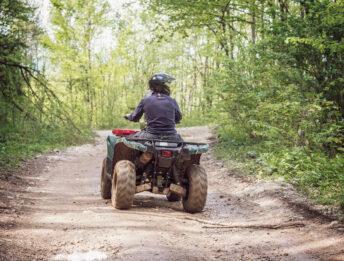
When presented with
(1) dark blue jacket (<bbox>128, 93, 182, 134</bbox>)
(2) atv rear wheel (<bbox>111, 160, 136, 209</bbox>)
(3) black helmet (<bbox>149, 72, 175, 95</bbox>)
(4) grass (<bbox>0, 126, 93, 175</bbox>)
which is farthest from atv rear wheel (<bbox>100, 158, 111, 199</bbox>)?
(4) grass (<bbox>0, 126, 93, 175</bbox>)

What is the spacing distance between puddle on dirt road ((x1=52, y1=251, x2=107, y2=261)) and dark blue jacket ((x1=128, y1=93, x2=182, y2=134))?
3.00m

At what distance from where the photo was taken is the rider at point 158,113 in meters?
7.64

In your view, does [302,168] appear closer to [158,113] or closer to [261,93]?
[261,93]

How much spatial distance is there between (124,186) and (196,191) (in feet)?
3.77

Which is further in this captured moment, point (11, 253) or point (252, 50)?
point (252, 50)

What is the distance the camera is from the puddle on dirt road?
15.7ft

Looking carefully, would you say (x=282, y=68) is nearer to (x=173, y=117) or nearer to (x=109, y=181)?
(x=173, y=117)

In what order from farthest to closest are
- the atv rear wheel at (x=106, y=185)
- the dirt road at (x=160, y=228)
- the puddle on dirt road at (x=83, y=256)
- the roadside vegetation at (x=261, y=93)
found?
the roadside vegetation at (x=261, y=93) < the atv rear wheel at (x=106, y=185) < the dirt road at (x=160, y=228) < the puddle on dirt road at (x=83, y=256)

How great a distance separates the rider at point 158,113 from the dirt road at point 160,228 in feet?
3.95

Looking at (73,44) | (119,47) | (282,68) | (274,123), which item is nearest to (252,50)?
(282,68)

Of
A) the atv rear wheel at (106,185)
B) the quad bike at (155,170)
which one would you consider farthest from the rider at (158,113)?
the atv rear wheel at (106,185)

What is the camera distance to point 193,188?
7.50 m

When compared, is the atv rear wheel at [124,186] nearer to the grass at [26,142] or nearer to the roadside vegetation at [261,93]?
the roadside vegetation at [261,93]

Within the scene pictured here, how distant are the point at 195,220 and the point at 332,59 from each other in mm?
4732
